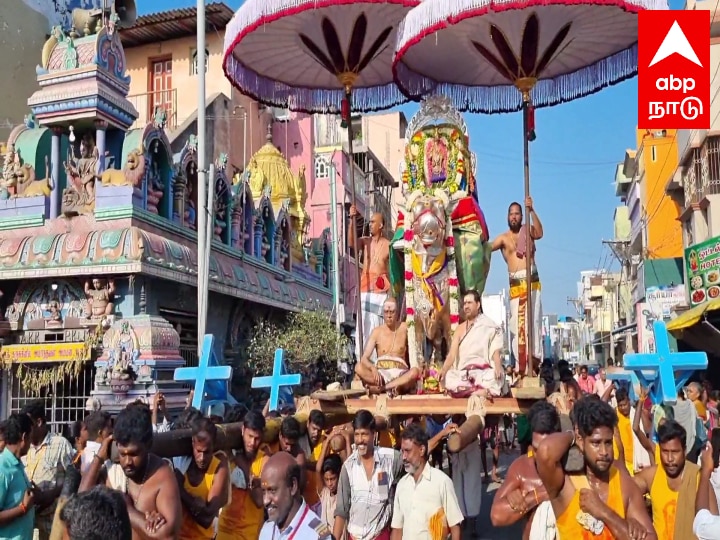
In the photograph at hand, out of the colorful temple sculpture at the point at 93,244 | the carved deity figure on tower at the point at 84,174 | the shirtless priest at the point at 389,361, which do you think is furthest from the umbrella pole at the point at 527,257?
the carved deity figure on tower at the point at 84,174

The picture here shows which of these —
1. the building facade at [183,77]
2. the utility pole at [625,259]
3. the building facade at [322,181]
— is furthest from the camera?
the utility pole at [625,259]

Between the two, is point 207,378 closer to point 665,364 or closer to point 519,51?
point 665,364

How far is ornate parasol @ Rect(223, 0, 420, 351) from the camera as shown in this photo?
25.1 ft

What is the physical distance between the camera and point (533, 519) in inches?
142

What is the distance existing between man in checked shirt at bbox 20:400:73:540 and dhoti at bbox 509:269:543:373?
447 cm

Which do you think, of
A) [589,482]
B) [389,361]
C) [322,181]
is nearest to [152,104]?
[322,181]

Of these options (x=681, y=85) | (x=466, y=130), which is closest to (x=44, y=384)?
(x=466, y=130)

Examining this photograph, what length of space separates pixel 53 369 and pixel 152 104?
1333 centimetres

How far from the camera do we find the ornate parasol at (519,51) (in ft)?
21.4

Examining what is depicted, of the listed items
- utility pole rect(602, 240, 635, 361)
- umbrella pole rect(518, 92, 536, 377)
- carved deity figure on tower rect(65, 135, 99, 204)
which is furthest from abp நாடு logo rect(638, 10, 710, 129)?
utility pole rect(602, 240, 635, 361)

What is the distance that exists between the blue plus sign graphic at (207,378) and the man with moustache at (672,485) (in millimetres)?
4667

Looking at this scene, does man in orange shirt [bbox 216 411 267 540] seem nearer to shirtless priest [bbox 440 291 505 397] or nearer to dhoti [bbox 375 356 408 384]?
shirtless priest [bbox 440 291 505 397]

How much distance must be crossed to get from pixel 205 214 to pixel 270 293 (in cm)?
615

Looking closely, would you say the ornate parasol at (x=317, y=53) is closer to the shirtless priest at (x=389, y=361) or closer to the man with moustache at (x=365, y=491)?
the shirtless priest at (x=389, y=361)
